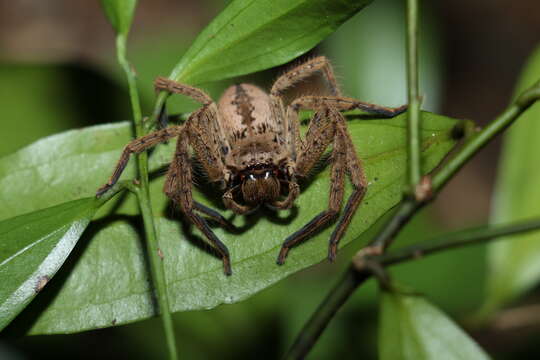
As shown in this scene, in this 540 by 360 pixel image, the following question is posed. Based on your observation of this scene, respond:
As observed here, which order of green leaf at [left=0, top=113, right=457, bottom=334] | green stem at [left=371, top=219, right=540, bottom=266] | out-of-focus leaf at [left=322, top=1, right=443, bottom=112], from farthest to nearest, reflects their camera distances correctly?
1. out-of-focus leaf at [left=322, top=1, right=443, bottom=112]
2. green leaf at [left=0, top=113, right=457, bottom=334]
3. green stem at [left=371, top=219, right=540, bottom=266]

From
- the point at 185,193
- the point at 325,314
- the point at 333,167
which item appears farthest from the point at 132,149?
the point at 325,314

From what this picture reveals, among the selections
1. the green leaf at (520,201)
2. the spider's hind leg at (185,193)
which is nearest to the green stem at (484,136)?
the spider's hind leg at (185,193)

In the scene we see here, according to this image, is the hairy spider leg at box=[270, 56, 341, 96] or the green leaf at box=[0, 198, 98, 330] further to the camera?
the hairy spider leg at box=[270, 56, 341, 96]

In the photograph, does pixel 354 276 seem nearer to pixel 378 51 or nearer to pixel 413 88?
pixel 413 88

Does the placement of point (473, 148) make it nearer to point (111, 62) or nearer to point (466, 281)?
point (466, 281)

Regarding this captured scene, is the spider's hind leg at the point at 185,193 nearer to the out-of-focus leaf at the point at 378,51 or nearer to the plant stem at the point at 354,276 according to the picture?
the plant stem at the point at 354,276

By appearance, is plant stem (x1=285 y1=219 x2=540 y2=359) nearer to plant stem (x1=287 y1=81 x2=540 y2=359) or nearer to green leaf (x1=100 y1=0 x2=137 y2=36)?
plant stem (x1=287 y1=81 x2=540 y2=359)

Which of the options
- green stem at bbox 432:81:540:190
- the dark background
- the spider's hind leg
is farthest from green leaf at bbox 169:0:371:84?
the dark background
